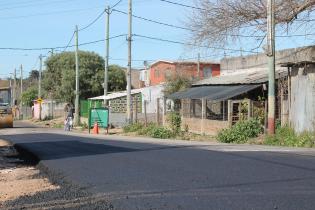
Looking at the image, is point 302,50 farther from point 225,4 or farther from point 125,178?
point 125,178

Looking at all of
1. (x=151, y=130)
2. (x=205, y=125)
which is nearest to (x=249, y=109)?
(x=205, y=125)

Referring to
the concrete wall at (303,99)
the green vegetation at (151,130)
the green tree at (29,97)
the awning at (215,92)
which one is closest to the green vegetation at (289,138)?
the concrete wall at (303,99)

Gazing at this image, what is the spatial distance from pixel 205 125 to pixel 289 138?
847 centimetres

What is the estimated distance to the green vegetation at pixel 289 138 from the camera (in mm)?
23344

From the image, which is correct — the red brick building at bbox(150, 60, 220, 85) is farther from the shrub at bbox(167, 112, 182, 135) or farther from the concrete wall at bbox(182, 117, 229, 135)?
the concrete wall at bbox(182, 117, 229, 135)

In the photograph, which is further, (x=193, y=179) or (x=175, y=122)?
(x=175, y=122)

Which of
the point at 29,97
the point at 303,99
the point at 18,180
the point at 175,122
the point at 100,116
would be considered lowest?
the point at 18,180

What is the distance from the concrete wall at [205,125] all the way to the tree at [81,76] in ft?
117

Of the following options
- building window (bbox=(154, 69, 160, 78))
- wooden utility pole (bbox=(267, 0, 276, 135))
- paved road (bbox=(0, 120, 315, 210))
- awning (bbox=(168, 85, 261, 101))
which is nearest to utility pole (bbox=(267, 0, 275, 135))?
wooden utility pole (bbox=(267, 0, 276, 135))

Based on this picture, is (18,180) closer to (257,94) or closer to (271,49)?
(271,49)

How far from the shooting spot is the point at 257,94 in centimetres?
3253

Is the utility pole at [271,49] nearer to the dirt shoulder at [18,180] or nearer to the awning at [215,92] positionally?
the awning at [215,92]

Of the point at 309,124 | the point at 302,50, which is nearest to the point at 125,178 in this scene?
the point at 309,124

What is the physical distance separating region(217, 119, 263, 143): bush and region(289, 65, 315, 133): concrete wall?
1.70 meters
